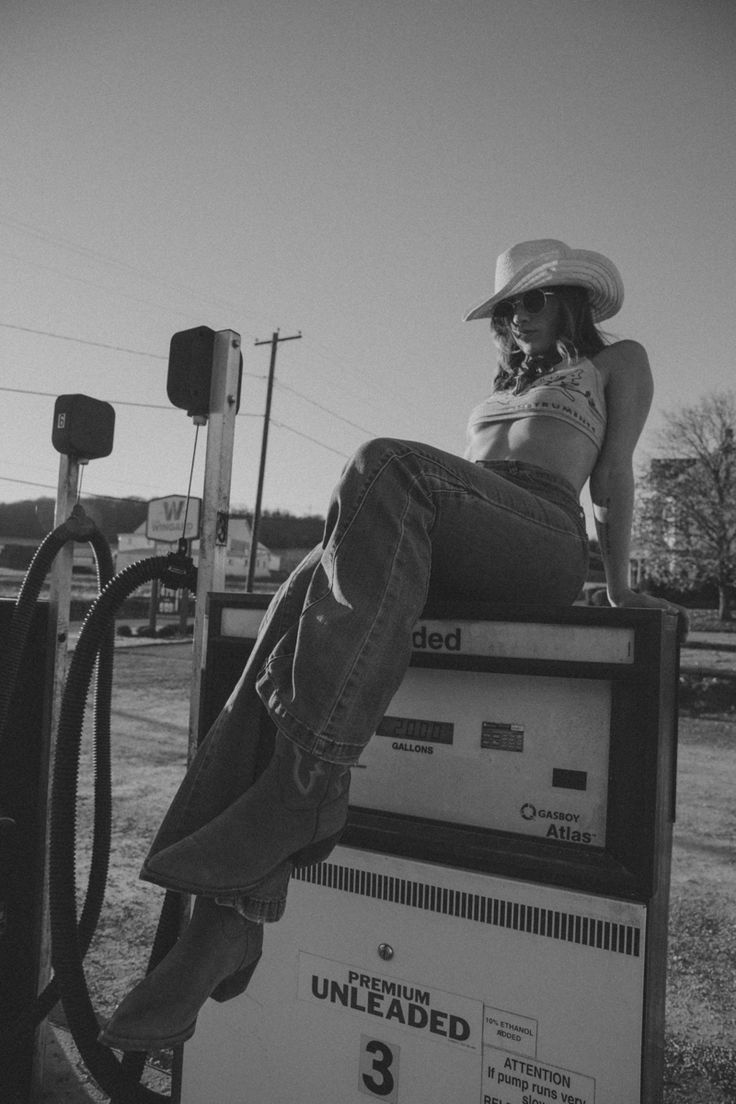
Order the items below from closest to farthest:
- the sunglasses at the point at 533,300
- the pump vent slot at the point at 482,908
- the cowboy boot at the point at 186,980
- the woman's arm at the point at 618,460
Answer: the cowboy boot at the point at 186,980 < the pump vent slot at the point at 482,908 < the woman's arm at the point at 618,460 < the sunglasses at the point at 533,300

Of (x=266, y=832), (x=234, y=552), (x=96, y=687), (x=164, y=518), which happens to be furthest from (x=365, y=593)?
(x=234, y=552)

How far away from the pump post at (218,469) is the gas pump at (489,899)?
2.16 feet

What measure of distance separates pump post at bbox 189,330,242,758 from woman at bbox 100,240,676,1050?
534mm

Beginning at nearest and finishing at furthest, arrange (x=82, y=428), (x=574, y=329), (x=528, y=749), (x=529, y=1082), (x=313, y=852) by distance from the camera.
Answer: (x=313, y=852) → (x=529, y=1082) → (x=528, y=749) → (x=574, y=329) → (x=82, y=428)

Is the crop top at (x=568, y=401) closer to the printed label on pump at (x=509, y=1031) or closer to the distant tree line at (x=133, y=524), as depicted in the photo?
the printed label on pump at (x=509, y=1031)

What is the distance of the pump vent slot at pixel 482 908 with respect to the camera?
1.45 meters

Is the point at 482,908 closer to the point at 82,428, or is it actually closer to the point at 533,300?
the point at 533,300

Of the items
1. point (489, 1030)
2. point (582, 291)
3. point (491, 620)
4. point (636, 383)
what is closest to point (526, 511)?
point (491, 620)

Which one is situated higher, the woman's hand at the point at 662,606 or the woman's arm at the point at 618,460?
the woman's arm at the point at 618,460

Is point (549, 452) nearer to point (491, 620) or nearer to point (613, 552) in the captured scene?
point (613, 552)

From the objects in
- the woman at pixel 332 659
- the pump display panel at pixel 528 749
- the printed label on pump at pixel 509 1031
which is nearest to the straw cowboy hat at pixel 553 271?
the woman at pixel 332 659

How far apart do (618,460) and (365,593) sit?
3.38 ft

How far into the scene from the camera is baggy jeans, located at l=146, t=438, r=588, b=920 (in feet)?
4.40

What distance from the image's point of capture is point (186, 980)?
1.27 meters
